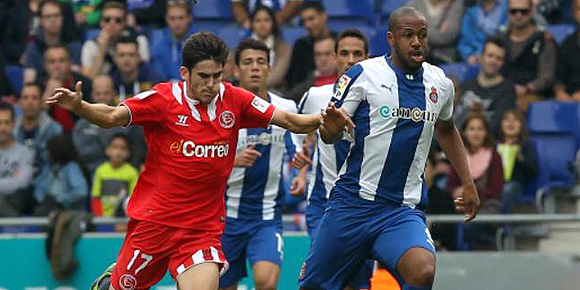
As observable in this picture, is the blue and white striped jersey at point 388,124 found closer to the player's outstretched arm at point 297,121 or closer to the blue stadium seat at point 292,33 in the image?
the player's outstretched arm at point 297,121

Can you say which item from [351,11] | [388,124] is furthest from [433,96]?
[351,11]

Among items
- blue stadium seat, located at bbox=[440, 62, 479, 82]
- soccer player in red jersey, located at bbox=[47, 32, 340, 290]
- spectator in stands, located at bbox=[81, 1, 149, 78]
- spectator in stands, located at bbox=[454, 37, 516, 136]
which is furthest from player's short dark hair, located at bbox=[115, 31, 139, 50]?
soccer player in red jersey, located at bbox=[47, 32, 340, 290]

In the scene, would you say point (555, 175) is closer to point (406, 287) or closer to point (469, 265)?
point (469, 265)

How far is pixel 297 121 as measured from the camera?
8961 mm

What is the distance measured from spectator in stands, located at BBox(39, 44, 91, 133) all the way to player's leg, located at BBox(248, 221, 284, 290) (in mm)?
4356

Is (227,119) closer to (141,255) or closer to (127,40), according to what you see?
(141,255)

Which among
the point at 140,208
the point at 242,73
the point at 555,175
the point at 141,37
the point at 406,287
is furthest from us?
the point at 141,37

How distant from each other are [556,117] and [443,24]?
188cm

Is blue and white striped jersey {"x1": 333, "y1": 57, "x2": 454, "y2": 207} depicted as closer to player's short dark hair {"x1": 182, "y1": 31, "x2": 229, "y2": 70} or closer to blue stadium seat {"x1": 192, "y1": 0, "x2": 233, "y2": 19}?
player's short dark hair {"x1": 182, "y1": 31, "x2": 229, "y2": 70}

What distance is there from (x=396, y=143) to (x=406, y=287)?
3.11 ft

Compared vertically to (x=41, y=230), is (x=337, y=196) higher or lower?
higher

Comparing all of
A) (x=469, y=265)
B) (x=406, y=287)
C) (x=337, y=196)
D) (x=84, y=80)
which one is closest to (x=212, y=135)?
(x=337, y=196)

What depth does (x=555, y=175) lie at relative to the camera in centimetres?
1418

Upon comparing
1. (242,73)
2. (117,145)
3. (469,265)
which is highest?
(242,73)
